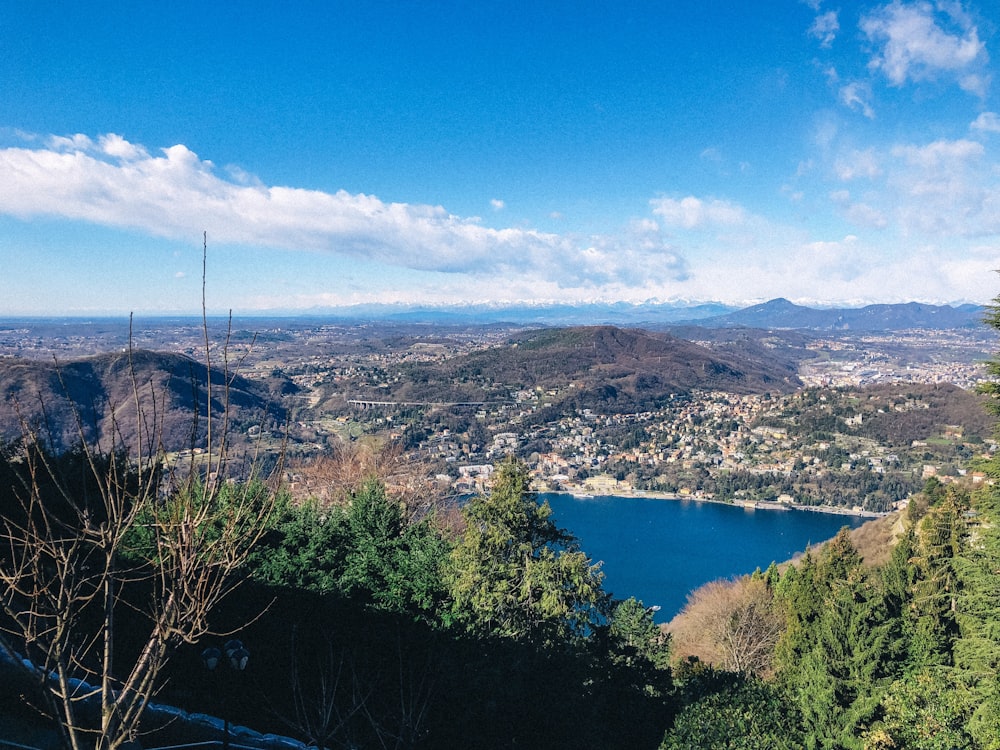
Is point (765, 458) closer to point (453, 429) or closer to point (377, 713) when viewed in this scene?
point (453, 429)

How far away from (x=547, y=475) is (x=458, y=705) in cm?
3896

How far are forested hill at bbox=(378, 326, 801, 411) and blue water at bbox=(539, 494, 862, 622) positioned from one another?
3123 centimetres

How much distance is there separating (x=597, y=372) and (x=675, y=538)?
5133 cm

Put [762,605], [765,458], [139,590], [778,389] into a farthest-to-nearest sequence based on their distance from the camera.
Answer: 1. [778,389]
2. [765,458]
3. [762,605]
4. [139,590]

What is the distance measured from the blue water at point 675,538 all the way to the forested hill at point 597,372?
3123cm

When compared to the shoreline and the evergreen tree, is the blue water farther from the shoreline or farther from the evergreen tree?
the evergreen tree

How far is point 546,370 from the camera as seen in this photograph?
3255 inches

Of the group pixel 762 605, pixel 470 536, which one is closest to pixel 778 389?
pixel 762 605

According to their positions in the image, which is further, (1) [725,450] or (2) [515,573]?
(1) [725,450]

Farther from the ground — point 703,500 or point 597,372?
point 597,372

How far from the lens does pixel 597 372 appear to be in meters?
81.7

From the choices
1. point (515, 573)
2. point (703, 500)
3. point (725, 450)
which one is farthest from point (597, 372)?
point (515, 573)

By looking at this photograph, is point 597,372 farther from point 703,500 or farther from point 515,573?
point 515,573

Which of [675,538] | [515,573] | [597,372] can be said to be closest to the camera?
[515,573]
